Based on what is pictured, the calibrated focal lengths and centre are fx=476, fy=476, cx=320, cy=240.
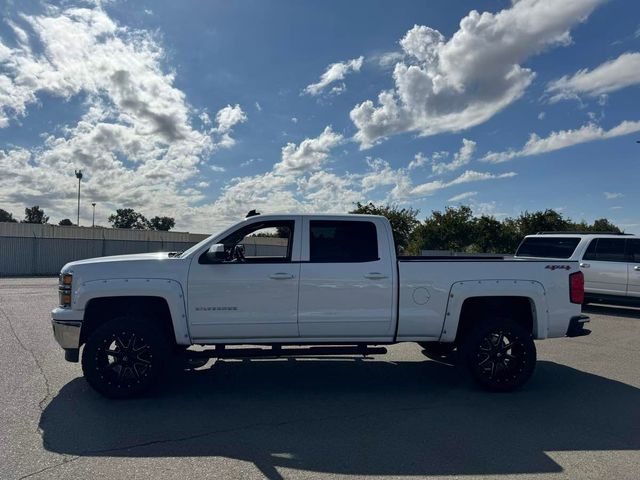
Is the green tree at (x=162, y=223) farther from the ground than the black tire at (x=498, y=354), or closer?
farther from the ground

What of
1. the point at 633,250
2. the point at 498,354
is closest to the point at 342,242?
the point at 498,354

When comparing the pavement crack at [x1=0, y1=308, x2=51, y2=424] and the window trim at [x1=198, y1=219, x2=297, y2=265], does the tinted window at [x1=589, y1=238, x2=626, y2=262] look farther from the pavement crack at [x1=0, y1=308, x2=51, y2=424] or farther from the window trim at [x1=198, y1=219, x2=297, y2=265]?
the pavement crack at [x1=0, y1=308, x2=51, y2=424]

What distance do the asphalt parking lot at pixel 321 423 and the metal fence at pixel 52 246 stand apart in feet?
77.7

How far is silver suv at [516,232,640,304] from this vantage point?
1152 cm

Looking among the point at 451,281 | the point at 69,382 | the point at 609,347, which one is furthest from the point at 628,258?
the point at 69,382

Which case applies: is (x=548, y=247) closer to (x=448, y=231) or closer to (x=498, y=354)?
(x=498, y=354)

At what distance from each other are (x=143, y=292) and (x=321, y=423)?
2340mm

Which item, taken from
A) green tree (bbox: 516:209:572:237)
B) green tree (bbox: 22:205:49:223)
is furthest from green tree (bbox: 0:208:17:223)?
green tree (bbox: 516:209:572:237)

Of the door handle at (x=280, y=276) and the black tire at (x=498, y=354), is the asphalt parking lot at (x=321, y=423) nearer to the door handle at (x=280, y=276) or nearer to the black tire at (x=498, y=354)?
the black tire at (x=498, y=354)

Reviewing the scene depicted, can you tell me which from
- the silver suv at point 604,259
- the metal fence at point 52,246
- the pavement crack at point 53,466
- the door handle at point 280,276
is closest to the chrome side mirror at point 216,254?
the door handle at point 280,276

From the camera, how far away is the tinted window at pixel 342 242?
5.48 m

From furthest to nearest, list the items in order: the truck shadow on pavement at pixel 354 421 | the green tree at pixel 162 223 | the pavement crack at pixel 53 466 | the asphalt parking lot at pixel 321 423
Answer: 1. the green tree at pixel 162 223
2. the truck shadow on pavement at pixel 354 421
3. the asphalt parking lot at pixel 321 423
4. the pavement crack at pixel 53 466

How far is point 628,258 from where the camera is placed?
459 inches

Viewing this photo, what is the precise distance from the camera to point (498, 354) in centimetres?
554
